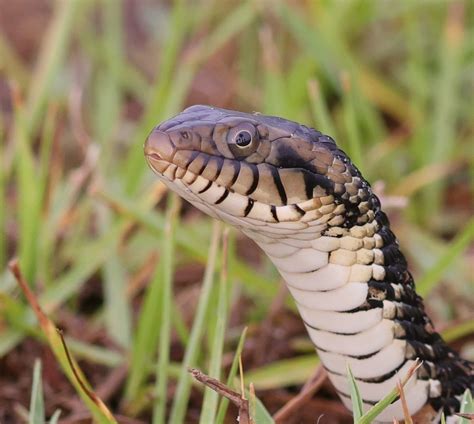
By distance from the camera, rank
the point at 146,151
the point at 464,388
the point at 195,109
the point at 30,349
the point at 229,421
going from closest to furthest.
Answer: the point at 146,151 → the point at 195,109 → the point at 464,388 → the point at 229,421 → the point at 30,349

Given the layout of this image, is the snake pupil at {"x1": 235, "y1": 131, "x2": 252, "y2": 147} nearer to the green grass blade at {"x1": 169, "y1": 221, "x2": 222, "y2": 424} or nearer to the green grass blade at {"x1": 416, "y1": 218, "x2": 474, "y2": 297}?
the green grass blade at {"x1": 169, "y1": 221, "x2": 222, "y2": 424}

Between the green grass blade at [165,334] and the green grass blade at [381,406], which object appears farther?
the green grass blade at [165,334]

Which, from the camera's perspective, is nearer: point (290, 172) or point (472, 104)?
point (290, 172)

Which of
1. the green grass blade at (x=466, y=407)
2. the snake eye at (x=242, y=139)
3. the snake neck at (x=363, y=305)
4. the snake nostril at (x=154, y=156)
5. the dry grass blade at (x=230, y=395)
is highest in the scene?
the snake eye at (x=242, y=139)

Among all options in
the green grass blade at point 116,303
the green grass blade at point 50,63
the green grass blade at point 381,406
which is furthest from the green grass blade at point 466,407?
the green grass blade at point 50,63

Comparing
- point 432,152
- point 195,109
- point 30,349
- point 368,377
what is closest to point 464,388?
point 368,377

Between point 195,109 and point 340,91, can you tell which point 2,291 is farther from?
point 340,91

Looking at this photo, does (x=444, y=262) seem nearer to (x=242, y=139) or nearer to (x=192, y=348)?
(x=192, y=348)

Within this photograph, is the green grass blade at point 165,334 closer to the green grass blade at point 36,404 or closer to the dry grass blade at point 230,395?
the green grass blade at point 36,404
